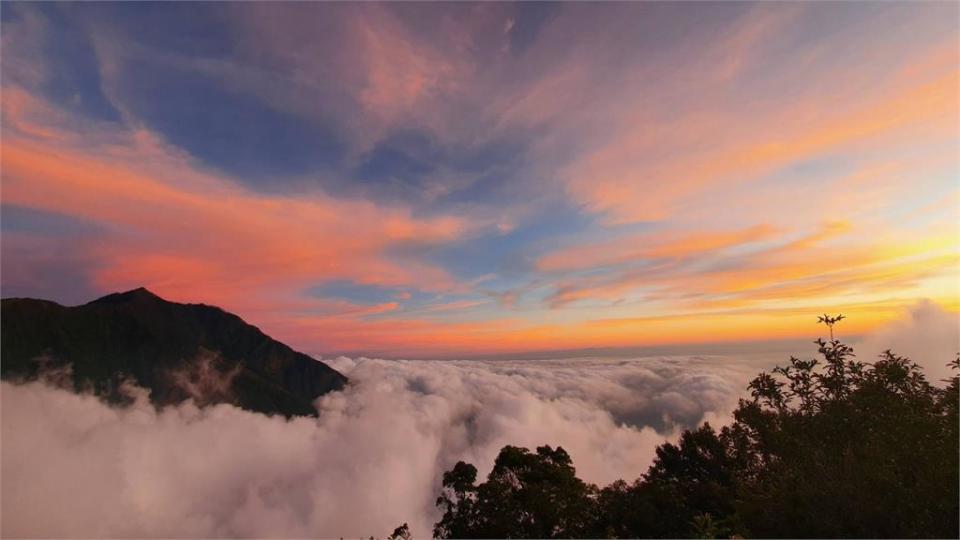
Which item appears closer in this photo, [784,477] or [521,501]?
[784,477]

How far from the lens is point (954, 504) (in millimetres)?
14188

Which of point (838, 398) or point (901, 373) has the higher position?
point (901, 373)

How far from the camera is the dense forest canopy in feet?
49.2

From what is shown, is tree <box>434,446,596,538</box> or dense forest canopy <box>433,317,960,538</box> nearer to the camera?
dense forest canopy <box>433,317,960,538</box>

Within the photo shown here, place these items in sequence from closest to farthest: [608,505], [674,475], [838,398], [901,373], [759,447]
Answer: [901,373] → [838,398] → [759,447] → [608,505] → [674,475]

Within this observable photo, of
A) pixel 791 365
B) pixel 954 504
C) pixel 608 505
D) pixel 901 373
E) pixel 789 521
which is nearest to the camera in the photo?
pixel 954 504

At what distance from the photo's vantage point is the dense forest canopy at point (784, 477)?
1501 centimetres

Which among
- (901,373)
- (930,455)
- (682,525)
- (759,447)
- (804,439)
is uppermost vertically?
(901,373)

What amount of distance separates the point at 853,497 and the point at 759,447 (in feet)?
50.4

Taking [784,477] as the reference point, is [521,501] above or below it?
below

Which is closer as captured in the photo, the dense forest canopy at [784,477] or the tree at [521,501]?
the dense forest canopy at [784,477]

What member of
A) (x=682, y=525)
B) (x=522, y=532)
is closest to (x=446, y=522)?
(x=522, y=532)

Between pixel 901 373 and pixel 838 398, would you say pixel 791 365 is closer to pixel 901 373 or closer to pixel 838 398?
pixel 838 398

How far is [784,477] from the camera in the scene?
768 inches
